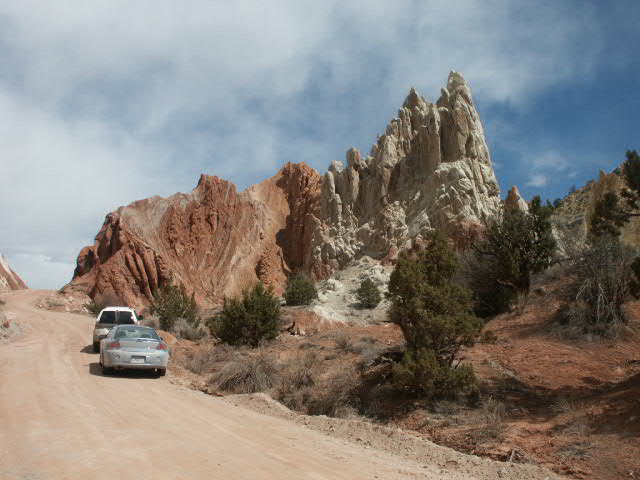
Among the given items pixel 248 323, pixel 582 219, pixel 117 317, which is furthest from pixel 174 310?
pixel 582 219

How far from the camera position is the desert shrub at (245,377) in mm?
12320

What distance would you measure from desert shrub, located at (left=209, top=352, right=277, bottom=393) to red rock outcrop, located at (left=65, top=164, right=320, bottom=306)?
42011mm

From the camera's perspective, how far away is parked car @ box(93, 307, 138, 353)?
56.1 feet

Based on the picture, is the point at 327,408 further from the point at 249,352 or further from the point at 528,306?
the point at 528,306

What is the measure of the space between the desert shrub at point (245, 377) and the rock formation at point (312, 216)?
24.8 meters

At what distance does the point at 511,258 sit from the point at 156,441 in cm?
1701

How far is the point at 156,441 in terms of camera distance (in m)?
6.53

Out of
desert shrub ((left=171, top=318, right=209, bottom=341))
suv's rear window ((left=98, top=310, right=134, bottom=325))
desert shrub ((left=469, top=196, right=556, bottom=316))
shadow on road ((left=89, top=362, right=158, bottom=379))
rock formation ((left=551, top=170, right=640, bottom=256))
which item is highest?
rock formation ((left=551, top=170, right=640, bottom=256))

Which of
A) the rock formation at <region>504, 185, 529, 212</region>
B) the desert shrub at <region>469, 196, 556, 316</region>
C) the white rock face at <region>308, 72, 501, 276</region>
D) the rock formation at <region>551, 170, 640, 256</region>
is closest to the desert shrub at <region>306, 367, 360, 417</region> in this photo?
the rock formation at <region>551, 170, 640, 256</region>

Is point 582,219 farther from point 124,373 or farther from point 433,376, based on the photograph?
point 124,373

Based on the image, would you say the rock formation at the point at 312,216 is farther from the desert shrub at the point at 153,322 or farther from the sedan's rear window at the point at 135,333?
the sedan's rear window at the point at 135,333

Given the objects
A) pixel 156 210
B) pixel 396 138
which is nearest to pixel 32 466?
pixel 396 138

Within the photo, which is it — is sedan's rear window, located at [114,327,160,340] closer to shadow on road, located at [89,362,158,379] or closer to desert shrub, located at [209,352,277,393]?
shadow on road, located at [89,362,158,379]

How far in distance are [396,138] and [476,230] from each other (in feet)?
46.5
